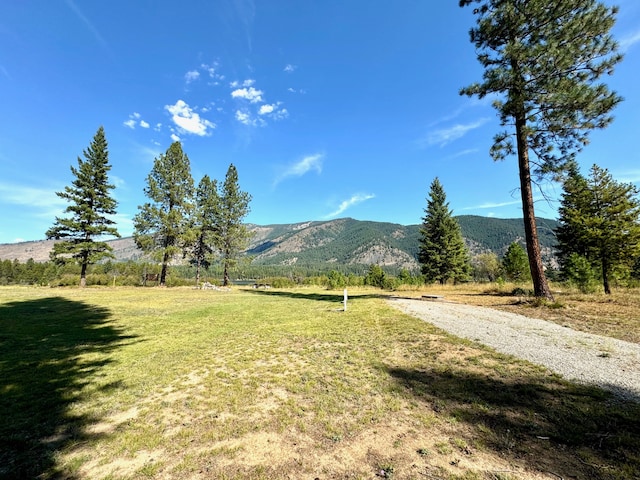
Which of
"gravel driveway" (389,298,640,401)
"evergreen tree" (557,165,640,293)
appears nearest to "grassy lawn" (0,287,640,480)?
"gravel driveway" (389,298,640,401)

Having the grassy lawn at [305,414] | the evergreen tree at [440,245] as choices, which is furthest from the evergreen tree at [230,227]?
the grassy lawn at [305,414]

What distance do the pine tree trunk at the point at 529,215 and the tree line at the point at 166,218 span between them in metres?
28.7

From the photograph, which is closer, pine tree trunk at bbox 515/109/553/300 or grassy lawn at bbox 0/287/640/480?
grassy lawn at bbox 0/287/640/480

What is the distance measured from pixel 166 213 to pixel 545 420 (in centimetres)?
3219

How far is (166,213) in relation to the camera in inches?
1152

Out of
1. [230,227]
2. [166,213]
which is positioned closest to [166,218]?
[166,213]

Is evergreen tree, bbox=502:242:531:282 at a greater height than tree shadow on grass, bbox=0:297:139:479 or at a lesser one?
greater

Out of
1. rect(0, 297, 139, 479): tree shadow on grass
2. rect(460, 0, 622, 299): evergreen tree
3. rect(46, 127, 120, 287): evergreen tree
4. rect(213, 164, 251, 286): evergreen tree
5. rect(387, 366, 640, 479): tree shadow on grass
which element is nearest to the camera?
rect(387, 366, 640, 479): tree shadow on grass

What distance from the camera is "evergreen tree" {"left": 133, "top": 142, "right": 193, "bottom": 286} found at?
2883cm

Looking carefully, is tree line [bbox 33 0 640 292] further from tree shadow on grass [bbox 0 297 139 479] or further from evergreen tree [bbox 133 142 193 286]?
tree shadow on grass [bbox 0 297 139 479]

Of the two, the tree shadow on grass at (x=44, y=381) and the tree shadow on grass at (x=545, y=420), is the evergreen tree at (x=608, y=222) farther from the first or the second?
the tree shadow on grass at (x=44, y=381)

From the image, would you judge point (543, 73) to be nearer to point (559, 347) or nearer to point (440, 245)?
point (559, 347)

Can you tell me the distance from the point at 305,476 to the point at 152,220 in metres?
31.6

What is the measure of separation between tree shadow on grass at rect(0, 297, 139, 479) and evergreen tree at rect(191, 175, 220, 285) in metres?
22.8
